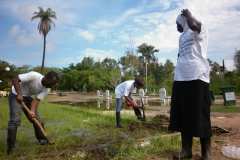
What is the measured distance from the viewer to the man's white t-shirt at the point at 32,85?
6.52 m

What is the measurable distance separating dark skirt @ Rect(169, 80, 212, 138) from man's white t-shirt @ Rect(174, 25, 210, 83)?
3.5 inches

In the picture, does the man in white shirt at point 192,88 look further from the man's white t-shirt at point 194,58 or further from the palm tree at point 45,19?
the palm tree at point 45,19

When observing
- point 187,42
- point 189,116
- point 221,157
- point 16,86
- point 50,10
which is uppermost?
point 50,10

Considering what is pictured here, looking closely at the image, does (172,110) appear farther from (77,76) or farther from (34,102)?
(77,76)

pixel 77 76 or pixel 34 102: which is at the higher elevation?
pixel 77 76

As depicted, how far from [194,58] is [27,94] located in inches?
125

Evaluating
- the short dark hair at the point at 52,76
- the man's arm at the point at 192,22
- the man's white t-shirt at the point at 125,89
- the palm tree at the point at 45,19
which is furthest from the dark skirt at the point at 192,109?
the palm tree at the point at 45,19

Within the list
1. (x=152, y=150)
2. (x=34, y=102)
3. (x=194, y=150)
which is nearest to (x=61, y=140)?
(x=34, y=102)

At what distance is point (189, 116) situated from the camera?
4.94 metres

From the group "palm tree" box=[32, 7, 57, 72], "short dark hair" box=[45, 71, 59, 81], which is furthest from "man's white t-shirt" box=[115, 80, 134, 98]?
"palm tree" box=[32, 7, 57, 72]

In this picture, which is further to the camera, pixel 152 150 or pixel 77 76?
pixel 77 76

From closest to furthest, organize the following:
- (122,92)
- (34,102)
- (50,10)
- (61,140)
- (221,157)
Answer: (221,157) < (34,102) < (61,140) < (122,92) < (50,10)

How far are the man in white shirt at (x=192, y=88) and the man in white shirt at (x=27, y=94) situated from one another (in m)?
2.21

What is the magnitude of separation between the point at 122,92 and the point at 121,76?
40.5m
